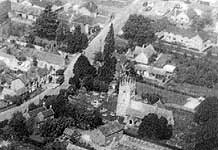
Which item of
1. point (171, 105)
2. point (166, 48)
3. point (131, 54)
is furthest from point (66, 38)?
point (171, 105)

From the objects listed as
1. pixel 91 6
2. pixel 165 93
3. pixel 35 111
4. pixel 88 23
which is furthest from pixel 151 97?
pixel 91 6

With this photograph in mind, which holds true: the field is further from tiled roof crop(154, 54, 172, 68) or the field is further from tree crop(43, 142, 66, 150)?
tree crop(43, 142, 66, 150)

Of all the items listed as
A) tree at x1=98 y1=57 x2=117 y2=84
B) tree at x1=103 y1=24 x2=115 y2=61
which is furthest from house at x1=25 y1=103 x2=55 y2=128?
tree at x1=103 y1=24 x2=115 y2=61

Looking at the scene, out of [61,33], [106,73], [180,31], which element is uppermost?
[180,31]

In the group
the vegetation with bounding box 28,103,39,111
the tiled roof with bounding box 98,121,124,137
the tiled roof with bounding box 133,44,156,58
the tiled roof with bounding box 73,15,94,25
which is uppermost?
the tiled roof with bounding box 73,15,94,25

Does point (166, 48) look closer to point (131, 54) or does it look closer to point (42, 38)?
point (131, 54)

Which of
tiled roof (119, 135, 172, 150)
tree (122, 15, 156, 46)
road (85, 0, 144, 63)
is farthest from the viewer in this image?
tree (122, 15, 156, 46)

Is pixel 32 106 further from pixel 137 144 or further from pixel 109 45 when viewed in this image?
pixel 109 45
